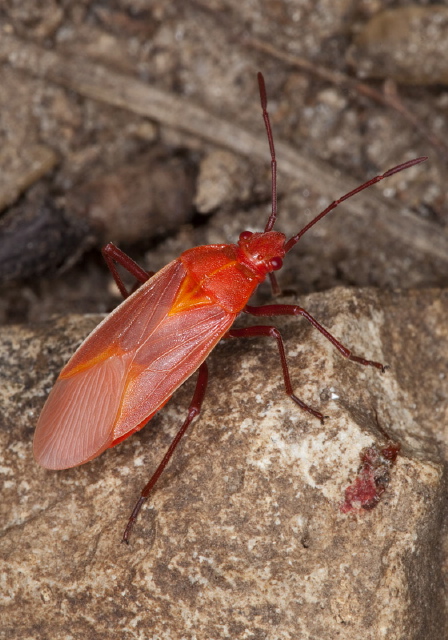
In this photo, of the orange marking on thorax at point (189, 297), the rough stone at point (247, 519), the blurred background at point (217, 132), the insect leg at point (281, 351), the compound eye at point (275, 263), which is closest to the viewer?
the rough stone at point (247, 519)

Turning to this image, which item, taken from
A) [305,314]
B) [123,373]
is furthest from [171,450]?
[305,314]

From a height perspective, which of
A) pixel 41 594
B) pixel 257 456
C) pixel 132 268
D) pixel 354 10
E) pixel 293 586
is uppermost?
pixel 354 10

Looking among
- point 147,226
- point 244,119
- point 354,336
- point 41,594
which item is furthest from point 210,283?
point 244,119

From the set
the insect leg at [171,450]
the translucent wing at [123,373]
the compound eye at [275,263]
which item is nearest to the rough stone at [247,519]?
the insect leg at [171,450]

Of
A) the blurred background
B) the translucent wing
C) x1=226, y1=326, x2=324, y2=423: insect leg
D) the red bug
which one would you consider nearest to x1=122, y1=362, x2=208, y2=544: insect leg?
the red bug

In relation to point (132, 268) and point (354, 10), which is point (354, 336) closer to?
point (132, 268)

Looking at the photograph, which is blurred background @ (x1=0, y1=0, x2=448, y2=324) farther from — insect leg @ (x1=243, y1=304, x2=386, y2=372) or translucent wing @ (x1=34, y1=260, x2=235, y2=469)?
translucent wing @ (x1=34, y1=260, x2=235, y2=469)

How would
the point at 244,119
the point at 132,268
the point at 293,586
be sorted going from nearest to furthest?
the point at 293,586 < the point at 132,268 < the point at 244,119

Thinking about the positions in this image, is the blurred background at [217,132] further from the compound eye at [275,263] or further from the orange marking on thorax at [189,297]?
the orange marking on thorax at [189,297]
